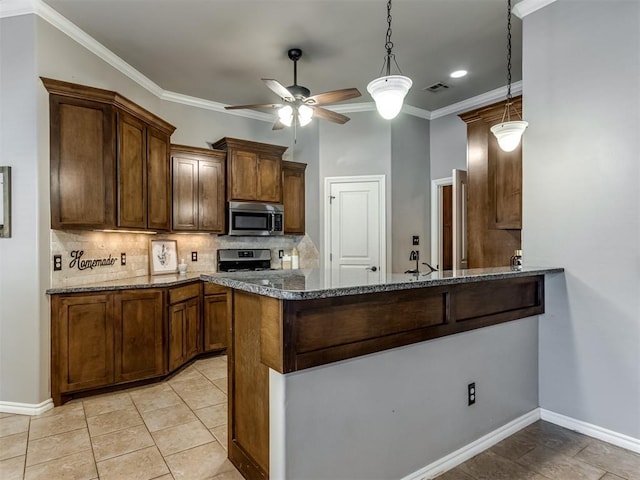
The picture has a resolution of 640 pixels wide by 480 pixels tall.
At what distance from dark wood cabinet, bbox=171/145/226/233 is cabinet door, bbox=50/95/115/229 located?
1.07 meters

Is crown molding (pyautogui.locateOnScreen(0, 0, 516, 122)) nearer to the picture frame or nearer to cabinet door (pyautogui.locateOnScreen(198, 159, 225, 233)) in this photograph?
cabinet door (pyautogui.locateOnScreen(198, 159, 225, 233))

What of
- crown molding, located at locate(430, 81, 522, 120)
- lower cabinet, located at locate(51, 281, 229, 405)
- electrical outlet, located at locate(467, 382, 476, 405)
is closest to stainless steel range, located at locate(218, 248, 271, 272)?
lower cabinet, located at locate(51, 281, 229, 405)

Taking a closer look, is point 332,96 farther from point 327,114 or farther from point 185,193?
point 185,193

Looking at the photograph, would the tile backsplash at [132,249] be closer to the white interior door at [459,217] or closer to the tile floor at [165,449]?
the tile floor at [165,449]

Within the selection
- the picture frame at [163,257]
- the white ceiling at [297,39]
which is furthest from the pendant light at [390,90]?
the picture frame at [163,257]

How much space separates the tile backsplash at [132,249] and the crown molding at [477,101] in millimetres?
2598

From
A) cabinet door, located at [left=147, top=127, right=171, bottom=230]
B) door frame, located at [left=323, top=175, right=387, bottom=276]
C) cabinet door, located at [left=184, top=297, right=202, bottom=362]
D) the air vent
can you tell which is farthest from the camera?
door frame, located at [left=323, top=175, right=387, bottom=276]

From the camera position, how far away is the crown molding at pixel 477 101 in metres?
4.36

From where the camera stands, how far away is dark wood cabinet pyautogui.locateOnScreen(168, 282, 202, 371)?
3510 millimetres

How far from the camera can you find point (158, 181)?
3830mm

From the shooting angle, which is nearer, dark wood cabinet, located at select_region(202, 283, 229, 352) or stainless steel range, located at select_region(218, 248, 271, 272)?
dark wood cabinet, located at select_region(202, 283, 229, 352)

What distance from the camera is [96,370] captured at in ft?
9.98

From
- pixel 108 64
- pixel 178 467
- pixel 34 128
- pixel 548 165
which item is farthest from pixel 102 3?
pixel 548 165

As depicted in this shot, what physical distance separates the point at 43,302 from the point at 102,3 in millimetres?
2376
